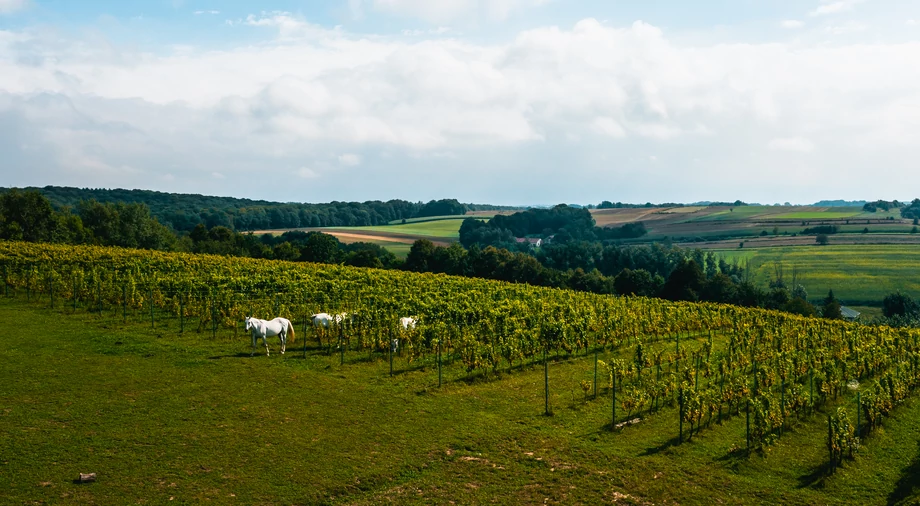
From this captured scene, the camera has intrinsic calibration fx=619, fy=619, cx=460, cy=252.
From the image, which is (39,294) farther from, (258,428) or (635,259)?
(635,259)

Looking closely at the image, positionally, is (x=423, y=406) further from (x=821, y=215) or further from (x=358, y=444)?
(x=821, y=215)

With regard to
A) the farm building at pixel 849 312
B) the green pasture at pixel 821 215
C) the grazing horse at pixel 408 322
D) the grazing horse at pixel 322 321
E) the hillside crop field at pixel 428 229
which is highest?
the green pasture at pixel 821 215

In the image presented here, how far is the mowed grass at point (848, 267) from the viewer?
9353 centimetres

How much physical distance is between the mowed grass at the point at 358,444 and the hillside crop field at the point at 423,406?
0.27ft

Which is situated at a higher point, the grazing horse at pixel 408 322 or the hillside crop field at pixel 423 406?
the grazing horse at pixel 408 322

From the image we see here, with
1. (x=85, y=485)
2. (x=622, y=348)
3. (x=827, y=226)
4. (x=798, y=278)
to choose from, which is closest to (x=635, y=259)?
(x=798, y=278)

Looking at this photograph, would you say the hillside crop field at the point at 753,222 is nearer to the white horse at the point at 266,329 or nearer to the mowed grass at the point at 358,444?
the mowed grass at the point at 358,444

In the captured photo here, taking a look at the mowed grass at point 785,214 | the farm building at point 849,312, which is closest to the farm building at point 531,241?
the mowed grass at point 785,214

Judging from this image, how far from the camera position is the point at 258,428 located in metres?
19.0

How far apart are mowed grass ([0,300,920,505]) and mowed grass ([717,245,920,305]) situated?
266 ft

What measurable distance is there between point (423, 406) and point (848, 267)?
352 feet

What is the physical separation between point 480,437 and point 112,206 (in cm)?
9521

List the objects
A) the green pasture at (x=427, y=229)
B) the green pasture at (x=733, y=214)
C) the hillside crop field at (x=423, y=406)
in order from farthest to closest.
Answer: the green pasture at (x=733, y=214)
the green pasture at (x=427, y=229)
the hillside crop field at (x=423, y=406)

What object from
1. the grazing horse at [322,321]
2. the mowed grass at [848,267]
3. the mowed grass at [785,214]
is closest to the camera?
the grazing horse at [322,321]
